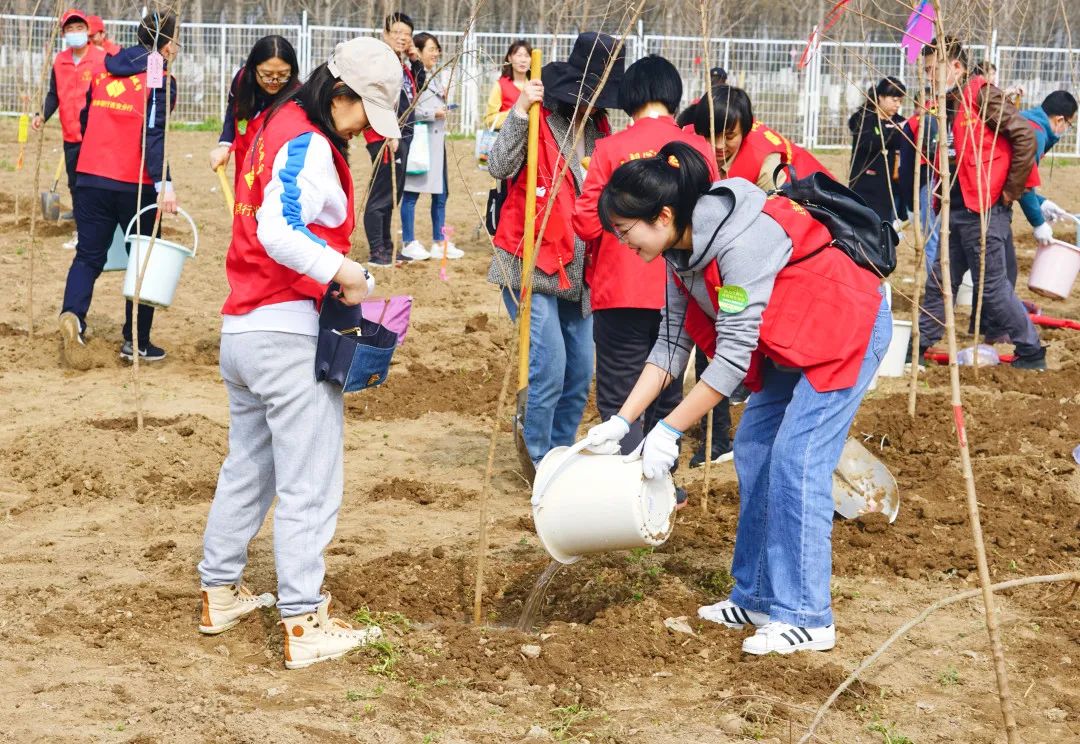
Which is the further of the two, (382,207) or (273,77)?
(382,207)

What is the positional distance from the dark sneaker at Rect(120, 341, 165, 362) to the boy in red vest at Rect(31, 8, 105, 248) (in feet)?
3.69

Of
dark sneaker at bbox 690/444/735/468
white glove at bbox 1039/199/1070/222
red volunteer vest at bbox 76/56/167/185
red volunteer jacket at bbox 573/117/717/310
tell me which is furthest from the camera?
white glove at bbox 1039/199/1070/222

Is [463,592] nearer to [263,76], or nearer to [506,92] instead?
[263,76]

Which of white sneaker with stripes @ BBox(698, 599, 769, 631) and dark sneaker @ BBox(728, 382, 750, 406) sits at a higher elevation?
dark sneaker @ BBox(728, 382, 750, 406)

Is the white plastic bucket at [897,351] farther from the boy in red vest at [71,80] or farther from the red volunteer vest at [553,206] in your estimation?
the boy in red vest at [71,80]

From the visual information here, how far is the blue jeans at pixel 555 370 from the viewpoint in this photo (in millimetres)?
4883

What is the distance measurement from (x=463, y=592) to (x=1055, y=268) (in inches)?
201

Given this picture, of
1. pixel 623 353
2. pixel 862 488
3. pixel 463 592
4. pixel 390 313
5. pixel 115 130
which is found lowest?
pixel 463 592

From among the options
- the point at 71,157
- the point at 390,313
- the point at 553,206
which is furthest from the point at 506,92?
the point at 390,313

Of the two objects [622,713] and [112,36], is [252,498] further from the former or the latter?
[112,36]

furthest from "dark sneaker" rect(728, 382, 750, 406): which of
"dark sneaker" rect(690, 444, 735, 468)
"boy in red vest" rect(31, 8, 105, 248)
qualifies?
"boy in red vest" rect(31, 8, 105, 248)

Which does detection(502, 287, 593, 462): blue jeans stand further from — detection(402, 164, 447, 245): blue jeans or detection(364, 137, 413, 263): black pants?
detection(402, 164, 447, 245): blue jeans

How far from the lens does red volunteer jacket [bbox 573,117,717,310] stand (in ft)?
14.4

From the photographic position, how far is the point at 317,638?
11.3 feet
